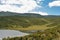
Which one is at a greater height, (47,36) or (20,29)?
(47,36)

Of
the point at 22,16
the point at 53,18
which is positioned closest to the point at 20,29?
the point at 53,18

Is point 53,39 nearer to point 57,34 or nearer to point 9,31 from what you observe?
point 57,34

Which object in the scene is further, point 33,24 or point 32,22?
point 32,22

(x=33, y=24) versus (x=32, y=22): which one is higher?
(x=33, y=24)

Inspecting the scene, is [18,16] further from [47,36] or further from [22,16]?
[47,36]

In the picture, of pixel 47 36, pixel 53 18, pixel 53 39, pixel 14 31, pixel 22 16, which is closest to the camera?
pixel 53 39

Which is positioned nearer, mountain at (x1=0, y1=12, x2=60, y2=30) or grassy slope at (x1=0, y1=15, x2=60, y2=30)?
grassy slope at (x1=0, y1=15, x2=60, y2=30)

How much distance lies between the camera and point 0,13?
190 feet

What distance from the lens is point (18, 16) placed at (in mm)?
55875

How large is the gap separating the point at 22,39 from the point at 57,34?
11.7 feet

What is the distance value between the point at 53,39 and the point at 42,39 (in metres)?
1.34

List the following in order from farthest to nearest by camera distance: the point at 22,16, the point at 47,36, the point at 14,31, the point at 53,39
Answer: the point at 22,16 → the point at 14,31 → the point at 47,36 → the point at 53,39

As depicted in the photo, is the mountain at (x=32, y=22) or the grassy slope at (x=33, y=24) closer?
the grassy slope at (x=33, y=24)

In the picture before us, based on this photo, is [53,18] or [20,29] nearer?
[20,29]
